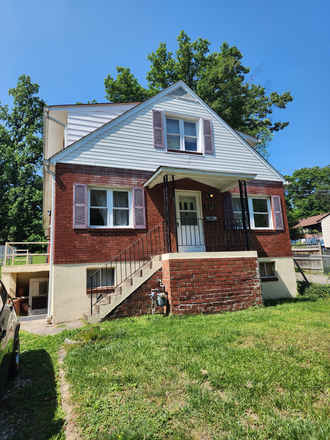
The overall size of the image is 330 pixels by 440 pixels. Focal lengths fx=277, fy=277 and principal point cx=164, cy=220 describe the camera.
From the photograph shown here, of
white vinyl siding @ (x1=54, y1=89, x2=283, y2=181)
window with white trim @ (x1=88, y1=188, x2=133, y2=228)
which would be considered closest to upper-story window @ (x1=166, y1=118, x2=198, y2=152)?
white vinyl siding @ (x1=54, y1=89, x2=283, y2=181)

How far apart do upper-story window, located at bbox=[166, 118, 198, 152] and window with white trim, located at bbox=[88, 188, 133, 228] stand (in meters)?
2.88

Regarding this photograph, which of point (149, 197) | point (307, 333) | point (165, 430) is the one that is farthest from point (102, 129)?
point (165, 430)

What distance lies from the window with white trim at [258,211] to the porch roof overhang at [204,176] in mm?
1319

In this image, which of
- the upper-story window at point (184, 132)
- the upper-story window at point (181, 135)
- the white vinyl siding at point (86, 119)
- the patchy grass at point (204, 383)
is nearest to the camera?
the patchy grass at point (204, 383)

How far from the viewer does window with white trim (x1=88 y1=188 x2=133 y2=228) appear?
30.0 feet

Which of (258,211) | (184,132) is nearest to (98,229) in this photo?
(184,132)

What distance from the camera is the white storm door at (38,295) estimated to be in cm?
1292

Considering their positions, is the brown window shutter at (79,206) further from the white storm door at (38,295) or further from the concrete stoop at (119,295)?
the white storm door at (38,295)

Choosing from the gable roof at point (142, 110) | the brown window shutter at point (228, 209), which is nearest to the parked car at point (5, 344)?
the gable roof at point (142, 110)

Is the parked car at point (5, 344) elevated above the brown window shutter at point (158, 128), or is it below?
below

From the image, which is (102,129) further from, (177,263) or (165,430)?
(165,430)

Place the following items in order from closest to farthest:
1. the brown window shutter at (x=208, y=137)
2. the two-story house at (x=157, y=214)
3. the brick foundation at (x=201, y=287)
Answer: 1. the brick foundation at (x=201, y=287)
2. the two-story house at (x=157, y=214)
3. the brown window shutter at (x=208, y=137)

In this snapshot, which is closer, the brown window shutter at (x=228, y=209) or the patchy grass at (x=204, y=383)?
the patchy grass at (x=204, y=383)

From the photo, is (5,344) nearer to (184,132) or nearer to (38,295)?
(184,132)
